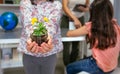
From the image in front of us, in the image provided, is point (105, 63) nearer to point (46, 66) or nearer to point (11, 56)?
point (46, 66)

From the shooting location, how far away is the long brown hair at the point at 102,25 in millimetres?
1763

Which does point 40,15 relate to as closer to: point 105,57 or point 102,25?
point 102,25

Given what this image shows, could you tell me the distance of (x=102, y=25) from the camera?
176 cm

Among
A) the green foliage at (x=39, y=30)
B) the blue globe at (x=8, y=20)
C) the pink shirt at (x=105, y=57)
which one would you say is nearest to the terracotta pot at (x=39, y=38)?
the green foliage at (x=39, y=30)

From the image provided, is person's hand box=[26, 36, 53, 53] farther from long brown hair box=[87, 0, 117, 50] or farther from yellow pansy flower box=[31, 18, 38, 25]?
long brown hair box=[87, 0, 117, 50]

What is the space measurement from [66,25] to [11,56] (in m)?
0.82

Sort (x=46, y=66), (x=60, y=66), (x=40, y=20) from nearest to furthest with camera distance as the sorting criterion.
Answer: (x=40, y=20), (x=46, y=66), (x=60, y=66)

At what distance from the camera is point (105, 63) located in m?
1.80

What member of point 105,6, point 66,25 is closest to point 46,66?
point 105,6

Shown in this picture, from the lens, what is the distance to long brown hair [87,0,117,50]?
1.76 metres

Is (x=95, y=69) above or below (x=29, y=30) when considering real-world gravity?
below

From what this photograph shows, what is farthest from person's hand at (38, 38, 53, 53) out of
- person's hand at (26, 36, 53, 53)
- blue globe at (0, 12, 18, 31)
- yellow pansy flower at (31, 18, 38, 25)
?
blue globe at (0, 12, 18, 31)

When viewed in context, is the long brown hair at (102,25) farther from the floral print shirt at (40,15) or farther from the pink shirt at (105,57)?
the floral print shirt at (40,15)

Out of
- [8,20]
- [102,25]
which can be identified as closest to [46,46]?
[102,25]
